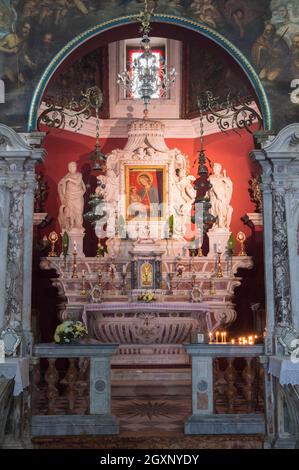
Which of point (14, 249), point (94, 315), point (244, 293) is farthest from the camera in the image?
point (244, 293)

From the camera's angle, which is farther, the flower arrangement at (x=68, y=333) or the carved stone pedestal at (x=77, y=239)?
the carved stone pedestal at (x=77, y=239)

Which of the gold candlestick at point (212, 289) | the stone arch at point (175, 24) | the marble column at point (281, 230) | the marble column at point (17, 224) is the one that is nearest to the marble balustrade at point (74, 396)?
the marble column at point (17, 224)

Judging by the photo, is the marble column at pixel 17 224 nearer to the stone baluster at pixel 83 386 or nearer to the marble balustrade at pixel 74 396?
the marble balustrade at pixel 74 396

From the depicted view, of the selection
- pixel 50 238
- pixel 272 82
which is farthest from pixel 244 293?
pixel 272 82

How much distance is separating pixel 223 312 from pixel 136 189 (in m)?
3.01

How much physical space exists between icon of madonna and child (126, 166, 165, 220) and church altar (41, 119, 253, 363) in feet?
0.06

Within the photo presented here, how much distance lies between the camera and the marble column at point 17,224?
8.70m

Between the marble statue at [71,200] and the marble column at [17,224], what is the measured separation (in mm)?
4431

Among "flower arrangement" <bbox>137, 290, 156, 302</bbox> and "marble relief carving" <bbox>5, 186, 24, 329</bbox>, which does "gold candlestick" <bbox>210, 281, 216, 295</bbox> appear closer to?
"flower arrangement" <bbox>137, 290, 156, 302</bbox>

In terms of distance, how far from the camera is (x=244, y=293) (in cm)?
1345

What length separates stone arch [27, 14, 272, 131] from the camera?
29.8 ft

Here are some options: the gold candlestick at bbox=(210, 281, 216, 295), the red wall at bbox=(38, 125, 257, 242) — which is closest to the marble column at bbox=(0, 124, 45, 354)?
the red wall at bbox=(38, 125, 257, 242)

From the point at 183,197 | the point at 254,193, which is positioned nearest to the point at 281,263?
the point at 254,193

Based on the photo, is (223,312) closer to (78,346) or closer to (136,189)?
(136,189)
